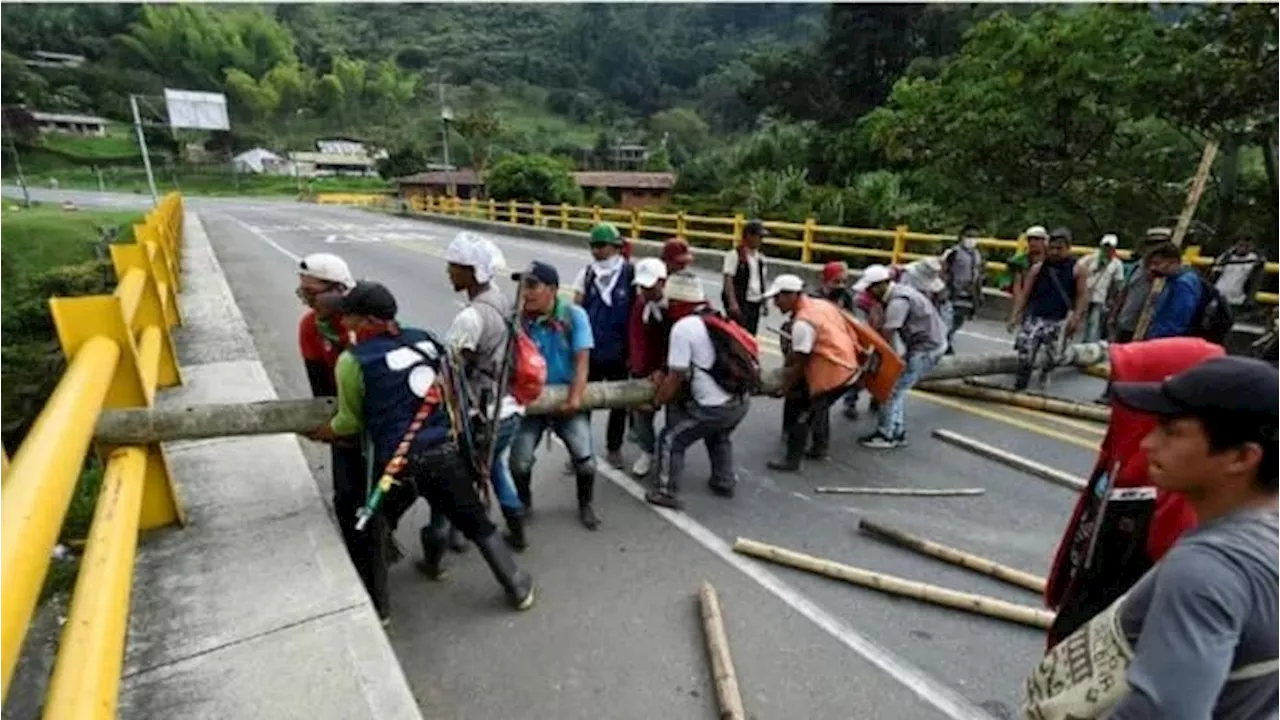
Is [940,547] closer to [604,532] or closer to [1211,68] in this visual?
[604,532]

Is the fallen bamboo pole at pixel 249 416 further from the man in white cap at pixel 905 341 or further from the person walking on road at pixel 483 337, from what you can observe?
the man in white cap at pixel 905 341

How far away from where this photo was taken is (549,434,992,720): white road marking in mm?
2979

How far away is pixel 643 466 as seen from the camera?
530 cm

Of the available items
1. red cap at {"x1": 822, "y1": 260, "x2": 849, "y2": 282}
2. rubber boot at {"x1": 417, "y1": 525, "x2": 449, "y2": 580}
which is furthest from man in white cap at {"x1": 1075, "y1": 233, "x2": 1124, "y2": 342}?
rubber boot at {"x1": 417, "y1": 525, "x2": 449, "y2": 580}

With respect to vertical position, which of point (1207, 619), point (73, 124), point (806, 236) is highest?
point (73, 124)

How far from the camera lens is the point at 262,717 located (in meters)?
2.38

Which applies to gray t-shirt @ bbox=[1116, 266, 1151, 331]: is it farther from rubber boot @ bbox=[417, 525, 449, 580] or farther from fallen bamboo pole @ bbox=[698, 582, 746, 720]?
rubber boot @ bbox=[417, 525, 449, 580]

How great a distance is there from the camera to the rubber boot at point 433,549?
383 cm

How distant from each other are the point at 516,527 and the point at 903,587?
203 centimetres

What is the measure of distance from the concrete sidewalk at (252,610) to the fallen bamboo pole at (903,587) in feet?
6.81

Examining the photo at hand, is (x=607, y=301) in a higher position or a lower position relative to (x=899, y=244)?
higher

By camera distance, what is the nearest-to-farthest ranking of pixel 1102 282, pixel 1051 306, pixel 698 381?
pixel 698 381 → pixel 1051 306 → pixel 1102 282

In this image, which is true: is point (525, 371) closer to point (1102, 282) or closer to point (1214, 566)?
point (1214, 566)

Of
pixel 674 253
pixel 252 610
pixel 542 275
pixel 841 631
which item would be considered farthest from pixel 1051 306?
pixel 252 610
